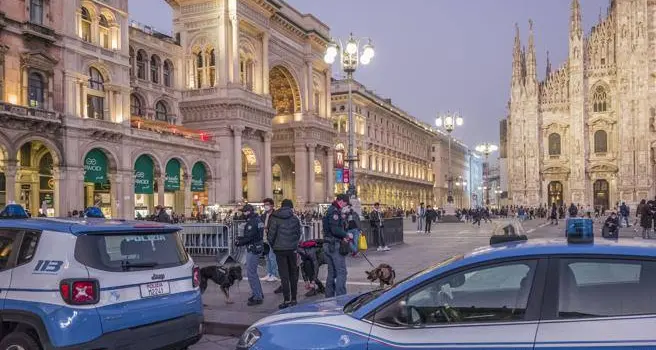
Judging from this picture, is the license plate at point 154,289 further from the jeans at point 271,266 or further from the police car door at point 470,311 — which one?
the jeans at point 271,266

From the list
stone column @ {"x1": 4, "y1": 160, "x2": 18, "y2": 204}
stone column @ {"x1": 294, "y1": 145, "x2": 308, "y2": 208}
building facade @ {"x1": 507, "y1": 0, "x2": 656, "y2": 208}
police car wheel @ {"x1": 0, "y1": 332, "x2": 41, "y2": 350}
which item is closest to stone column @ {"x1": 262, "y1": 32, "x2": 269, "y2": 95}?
stone column @ {"x1": 294, "y1": 145, "x2": 308, "y2": 208}

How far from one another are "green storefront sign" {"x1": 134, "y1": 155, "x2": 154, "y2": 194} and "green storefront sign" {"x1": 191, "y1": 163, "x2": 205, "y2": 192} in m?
3.99

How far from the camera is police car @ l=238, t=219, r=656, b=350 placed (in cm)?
361

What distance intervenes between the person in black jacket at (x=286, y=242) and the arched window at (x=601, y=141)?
2474 inches

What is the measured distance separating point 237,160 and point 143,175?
861 centimetres

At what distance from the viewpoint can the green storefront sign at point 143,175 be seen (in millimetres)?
38062

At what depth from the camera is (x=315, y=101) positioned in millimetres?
61500

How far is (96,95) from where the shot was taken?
35.8 m

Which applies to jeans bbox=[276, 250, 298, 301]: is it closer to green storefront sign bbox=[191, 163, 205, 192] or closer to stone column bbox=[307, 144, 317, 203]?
Answer: green storefront sign bbox=[191, 163, 205, 192]

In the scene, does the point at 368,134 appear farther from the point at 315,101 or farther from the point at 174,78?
the point at 174,78

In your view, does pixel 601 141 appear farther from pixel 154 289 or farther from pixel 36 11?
pixel 154 289

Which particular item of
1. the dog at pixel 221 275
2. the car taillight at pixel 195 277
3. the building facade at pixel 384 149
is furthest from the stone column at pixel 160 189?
the car taillight at pixel 195 277

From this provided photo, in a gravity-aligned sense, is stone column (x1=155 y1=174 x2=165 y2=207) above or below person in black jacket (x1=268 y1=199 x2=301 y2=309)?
above

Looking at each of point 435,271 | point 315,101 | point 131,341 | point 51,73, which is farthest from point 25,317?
point 315,101
